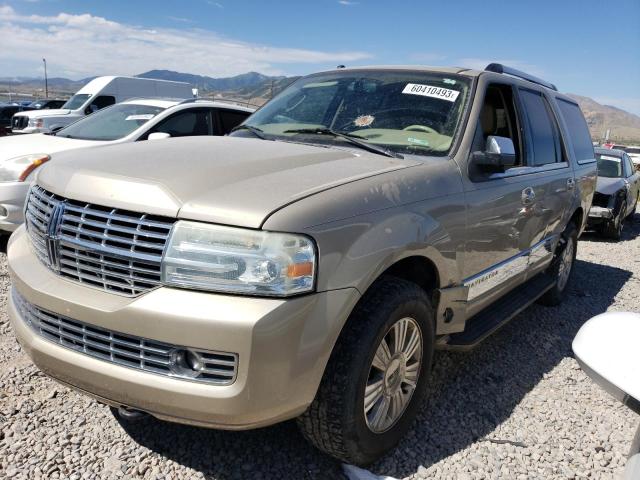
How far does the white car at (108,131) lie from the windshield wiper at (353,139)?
8.69ft

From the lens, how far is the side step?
10.2 feet

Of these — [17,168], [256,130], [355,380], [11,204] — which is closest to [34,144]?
[17,168]

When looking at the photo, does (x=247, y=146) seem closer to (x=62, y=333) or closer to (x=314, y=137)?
(x=314, y=137)

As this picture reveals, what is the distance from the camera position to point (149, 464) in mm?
2475

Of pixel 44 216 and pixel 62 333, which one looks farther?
pixel 44 216

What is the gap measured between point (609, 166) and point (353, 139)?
32.6ft

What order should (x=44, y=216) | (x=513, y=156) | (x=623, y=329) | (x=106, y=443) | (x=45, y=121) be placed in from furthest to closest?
(x=45, y=121), (x=513, y=156), (x=106, y=443), (x=44, y=216), (x=623, y=329)

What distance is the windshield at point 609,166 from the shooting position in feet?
35.7

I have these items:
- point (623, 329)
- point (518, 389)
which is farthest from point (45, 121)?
point (623, 329)

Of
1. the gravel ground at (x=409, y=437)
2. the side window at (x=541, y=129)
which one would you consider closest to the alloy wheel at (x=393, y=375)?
the gravel ground at (x=409, y=437)

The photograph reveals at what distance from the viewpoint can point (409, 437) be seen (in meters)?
2.81

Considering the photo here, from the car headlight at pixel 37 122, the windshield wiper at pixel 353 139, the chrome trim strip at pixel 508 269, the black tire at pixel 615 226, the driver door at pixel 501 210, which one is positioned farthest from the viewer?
the car headlight at pixel 37 122

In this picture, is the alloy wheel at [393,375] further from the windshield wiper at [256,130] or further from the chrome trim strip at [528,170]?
the windshield wiper at [256,130]

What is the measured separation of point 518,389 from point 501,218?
111cm
